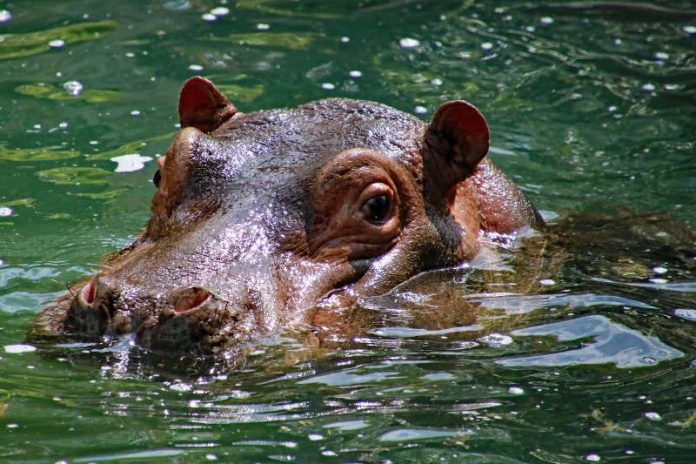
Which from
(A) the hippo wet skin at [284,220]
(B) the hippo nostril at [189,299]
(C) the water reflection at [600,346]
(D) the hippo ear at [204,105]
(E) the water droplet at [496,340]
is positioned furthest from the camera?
(D) the hippo ear at [204,105]

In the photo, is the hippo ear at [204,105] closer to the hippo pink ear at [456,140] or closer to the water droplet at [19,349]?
the hippo pink ear at [456,140]

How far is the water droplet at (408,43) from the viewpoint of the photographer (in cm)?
1340

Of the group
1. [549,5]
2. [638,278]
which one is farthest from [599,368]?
[549,5]

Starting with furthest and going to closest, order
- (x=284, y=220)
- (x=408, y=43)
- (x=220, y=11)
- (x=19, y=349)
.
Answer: (x=220, y=11)
(x=408, y=43)
(x=284, y=220)
(x=19, y=349)

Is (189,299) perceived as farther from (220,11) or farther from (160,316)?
(220,11)

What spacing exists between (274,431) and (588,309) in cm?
253

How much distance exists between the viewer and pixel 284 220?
20.7 ft

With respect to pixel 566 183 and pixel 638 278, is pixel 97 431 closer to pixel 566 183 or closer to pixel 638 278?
pixel 638 278

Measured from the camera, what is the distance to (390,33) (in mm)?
13695

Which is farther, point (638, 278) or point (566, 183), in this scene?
point (566, 183)

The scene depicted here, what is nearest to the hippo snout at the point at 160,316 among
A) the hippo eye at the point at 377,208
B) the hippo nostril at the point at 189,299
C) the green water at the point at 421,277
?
the hippo nostril at the point at 189,299

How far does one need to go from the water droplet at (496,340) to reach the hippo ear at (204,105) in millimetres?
2449

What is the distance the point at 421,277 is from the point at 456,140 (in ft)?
3.01

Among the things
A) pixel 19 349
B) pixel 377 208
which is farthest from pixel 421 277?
pixel 19 349
